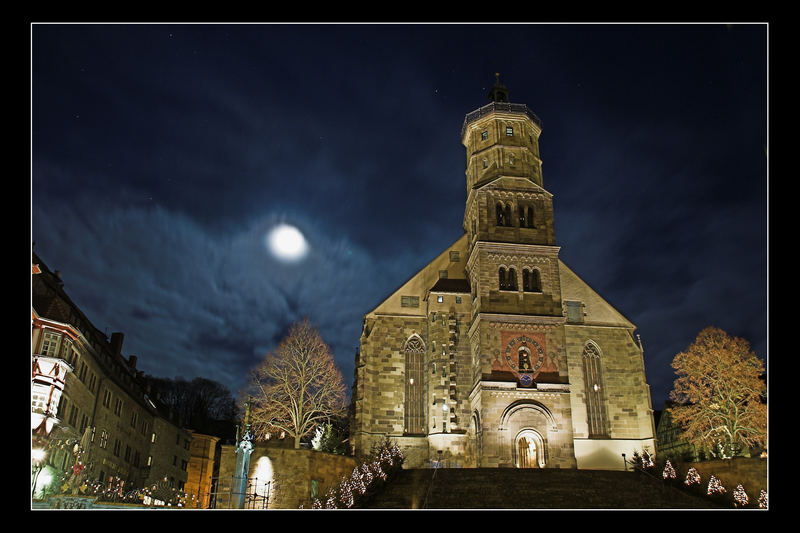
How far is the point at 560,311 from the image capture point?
43.7 m

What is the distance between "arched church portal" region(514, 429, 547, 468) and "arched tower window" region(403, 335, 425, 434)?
6848 mm

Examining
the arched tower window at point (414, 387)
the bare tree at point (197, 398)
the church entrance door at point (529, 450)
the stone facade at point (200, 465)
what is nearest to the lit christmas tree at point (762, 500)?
the church entrance door at point (529, 450)

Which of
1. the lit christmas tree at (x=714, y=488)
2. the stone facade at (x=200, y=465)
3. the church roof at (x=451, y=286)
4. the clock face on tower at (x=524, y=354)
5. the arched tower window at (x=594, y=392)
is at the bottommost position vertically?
the stone facade at (x=200, y=465)

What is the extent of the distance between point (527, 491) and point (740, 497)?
9.11 m

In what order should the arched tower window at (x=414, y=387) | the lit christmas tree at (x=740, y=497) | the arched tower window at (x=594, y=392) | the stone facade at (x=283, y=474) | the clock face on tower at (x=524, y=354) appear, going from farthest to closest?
the arched tower window at (x=414, y=387) < the arched tower window at (x=594, y=392) < the clock face on tower at (x=524, y=354) < the stone facade at (x=283, y=474) < the lit christmas tree at (x=740, y=497)

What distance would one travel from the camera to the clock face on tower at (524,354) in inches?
1645

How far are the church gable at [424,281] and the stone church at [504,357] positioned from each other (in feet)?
0.27

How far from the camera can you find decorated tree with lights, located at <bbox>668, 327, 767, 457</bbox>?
32906mm

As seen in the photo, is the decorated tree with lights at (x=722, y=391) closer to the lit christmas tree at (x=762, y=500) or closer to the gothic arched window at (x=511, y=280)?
the lit christmas tree at (x=762, y=500)

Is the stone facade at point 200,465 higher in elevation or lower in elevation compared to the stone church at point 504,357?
lower

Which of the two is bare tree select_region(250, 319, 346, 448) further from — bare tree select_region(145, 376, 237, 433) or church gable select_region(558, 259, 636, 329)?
bare tree select_region(145, 376, 237, 433)

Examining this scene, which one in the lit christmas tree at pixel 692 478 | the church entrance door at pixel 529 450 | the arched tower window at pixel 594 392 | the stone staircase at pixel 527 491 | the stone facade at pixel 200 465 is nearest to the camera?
the stone staircase at pixel 527 491

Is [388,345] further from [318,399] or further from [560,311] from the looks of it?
[560,311]
